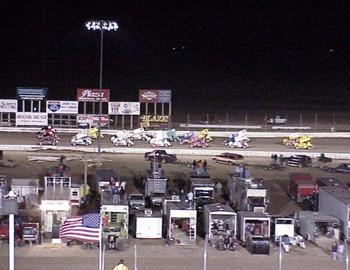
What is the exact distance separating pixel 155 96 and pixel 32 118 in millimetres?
7950

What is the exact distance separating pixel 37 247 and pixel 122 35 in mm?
112061

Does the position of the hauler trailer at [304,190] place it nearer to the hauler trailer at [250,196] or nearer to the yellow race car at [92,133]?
the hauler trailer at [250,196]

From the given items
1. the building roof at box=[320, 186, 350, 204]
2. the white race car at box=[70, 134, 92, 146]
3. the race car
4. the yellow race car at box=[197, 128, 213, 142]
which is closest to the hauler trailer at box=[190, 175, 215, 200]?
the building roof at box=[320, 186, 350, 204]

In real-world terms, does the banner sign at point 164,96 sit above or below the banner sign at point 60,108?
above

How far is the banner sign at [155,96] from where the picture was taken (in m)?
46.7

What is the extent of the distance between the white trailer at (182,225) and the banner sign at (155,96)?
23.0 m

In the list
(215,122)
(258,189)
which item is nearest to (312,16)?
(215,122)

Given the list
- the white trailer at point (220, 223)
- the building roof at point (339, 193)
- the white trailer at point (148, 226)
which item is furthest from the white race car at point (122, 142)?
the white trailer at point (220, 223)

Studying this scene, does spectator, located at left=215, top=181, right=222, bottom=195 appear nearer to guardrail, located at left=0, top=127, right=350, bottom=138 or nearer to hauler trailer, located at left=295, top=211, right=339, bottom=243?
hauler trailer, located at left=295, top=211, right=339, bottom=243

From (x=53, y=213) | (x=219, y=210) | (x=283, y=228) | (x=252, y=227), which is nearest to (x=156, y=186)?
(x=219, y=210)

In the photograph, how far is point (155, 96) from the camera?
46906 millimetres

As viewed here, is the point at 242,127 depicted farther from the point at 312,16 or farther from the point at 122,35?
the point at 312,16

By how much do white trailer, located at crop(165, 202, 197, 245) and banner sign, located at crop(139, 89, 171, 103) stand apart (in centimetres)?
2295

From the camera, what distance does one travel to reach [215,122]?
51.3 metres
